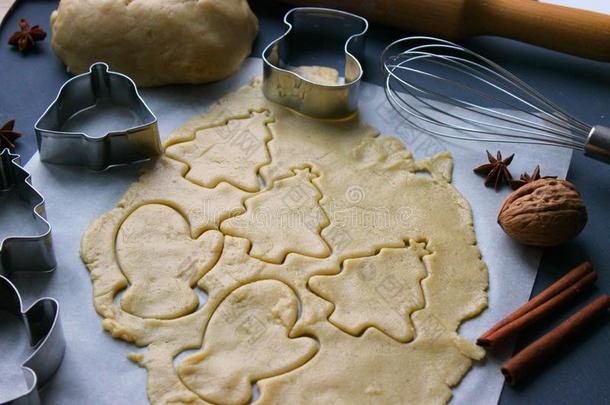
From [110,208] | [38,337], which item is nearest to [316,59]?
[110,208]

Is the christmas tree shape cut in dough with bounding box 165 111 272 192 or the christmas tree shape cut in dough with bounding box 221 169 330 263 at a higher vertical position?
the christmas tree shape cut in dough with bounding box 165 111 272 192

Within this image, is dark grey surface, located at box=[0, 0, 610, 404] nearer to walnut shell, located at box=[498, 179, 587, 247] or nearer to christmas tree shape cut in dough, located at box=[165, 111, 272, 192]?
walnut shell, located at box=[498, 179, 587, 247]

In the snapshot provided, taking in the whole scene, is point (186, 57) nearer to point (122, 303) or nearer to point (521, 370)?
point (122, 303)

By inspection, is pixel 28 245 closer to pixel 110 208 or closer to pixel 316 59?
pixel 110 208

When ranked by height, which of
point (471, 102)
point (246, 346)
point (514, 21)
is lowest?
point (246, 346)

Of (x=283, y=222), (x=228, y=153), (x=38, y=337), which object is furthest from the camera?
(x=228, y=153)

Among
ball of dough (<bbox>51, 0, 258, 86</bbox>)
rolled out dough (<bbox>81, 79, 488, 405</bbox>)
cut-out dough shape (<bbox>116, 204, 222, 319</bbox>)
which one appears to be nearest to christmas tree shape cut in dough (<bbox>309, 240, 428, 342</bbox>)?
rolled out dough (<bbox>81, 79, 488, 405</bbox>)
